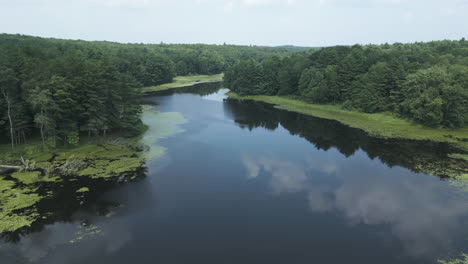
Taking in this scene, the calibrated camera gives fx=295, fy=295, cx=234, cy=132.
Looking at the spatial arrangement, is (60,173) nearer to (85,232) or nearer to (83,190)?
(83,190)

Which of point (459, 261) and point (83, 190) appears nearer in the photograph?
point (459, 261)

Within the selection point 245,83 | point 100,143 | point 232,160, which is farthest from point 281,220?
point 245,83

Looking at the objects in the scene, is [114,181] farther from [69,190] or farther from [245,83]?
[245,83]

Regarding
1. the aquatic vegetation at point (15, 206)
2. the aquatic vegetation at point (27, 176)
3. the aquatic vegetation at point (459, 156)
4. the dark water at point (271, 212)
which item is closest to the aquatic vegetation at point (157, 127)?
the dark water at point (271, 212)

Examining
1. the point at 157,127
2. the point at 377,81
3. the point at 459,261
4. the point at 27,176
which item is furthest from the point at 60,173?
the point at 377,81

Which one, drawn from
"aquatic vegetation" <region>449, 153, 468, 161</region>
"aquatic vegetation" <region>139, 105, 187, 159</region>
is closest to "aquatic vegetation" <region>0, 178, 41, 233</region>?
"aquatic vegetation" <region>139, 105, 187, 159</region>

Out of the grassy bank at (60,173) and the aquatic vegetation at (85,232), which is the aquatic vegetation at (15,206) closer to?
the grassy bank at (60,173)
